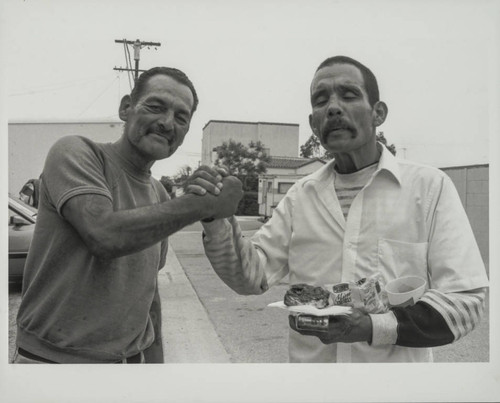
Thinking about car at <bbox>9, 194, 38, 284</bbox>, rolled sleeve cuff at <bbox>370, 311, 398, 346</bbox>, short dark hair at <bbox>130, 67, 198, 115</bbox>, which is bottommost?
rolled sleeve cuff at <bbox>370, 311, 398, 346</bbox>

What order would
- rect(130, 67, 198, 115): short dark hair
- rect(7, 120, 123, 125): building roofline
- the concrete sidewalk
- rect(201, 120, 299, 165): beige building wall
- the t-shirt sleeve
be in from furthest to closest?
the concrete sidewalk
rect(201, 120, 299, 165): beige building wall
rect(7, 120, 123, 125): building roofline
rect(130, 67, 198, 115): short dark hair
the t-shirt sleeve

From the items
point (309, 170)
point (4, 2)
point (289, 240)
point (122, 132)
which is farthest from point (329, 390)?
point (4, 2)

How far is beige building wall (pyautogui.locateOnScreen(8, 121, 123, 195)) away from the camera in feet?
6.70

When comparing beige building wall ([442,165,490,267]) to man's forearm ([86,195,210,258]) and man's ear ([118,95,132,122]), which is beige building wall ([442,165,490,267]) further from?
man's ear ([118,95,132,122])

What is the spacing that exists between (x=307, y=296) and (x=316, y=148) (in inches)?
26.3

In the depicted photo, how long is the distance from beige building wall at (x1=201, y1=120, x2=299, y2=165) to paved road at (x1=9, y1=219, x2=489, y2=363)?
42 centimetres

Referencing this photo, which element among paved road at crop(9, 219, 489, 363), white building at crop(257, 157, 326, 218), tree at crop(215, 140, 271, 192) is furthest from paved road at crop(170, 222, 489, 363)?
tree at crop(215, 140, 271, 192)

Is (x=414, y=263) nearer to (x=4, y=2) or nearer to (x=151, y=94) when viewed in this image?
(x=151, y=94)

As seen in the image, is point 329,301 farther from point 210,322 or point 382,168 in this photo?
point 210,322

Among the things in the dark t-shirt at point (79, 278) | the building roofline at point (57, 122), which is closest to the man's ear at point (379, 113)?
→ the dark t-shirt at point (79, 278)

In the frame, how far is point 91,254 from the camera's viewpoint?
1.60m

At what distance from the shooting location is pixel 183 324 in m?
3.08

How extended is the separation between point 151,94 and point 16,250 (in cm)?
99

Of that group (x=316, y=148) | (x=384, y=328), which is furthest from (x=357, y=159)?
(x=384, y=328)
